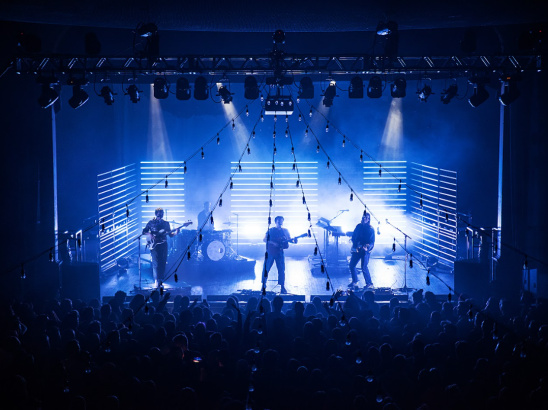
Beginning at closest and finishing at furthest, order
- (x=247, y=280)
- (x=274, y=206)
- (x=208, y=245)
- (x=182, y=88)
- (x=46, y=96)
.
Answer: (x=46, y=96) → (x=182, y=88) → (x=247, y=280) → (x=208, y=245) → (x=274, y=206)

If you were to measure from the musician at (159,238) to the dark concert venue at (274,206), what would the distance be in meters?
0.07

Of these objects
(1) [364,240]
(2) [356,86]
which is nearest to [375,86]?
(2) [356,86]

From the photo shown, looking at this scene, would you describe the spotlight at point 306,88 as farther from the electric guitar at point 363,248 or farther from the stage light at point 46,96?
the stage light at point 46,96

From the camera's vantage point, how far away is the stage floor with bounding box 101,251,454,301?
1417 cm

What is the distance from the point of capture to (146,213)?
19219 millimetres

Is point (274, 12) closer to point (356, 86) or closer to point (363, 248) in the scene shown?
point (356, 86)

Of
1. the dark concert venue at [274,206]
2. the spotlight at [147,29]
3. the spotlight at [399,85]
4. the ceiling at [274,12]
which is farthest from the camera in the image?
the spotlight at [399,85]

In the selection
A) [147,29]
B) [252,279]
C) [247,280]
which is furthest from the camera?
[252,279]

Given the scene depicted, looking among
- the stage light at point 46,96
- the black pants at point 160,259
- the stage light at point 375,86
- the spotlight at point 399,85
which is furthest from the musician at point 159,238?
the spotlight at point 399,85

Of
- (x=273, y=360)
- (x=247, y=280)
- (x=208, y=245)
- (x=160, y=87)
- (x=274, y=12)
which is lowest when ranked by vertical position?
(x=247, y=280)

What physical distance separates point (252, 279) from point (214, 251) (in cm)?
132

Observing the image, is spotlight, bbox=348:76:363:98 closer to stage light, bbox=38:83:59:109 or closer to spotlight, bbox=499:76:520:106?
spotlight, bbox=499:76:520:106

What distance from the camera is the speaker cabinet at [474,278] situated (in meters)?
13.0

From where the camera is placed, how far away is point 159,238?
14141 mm
